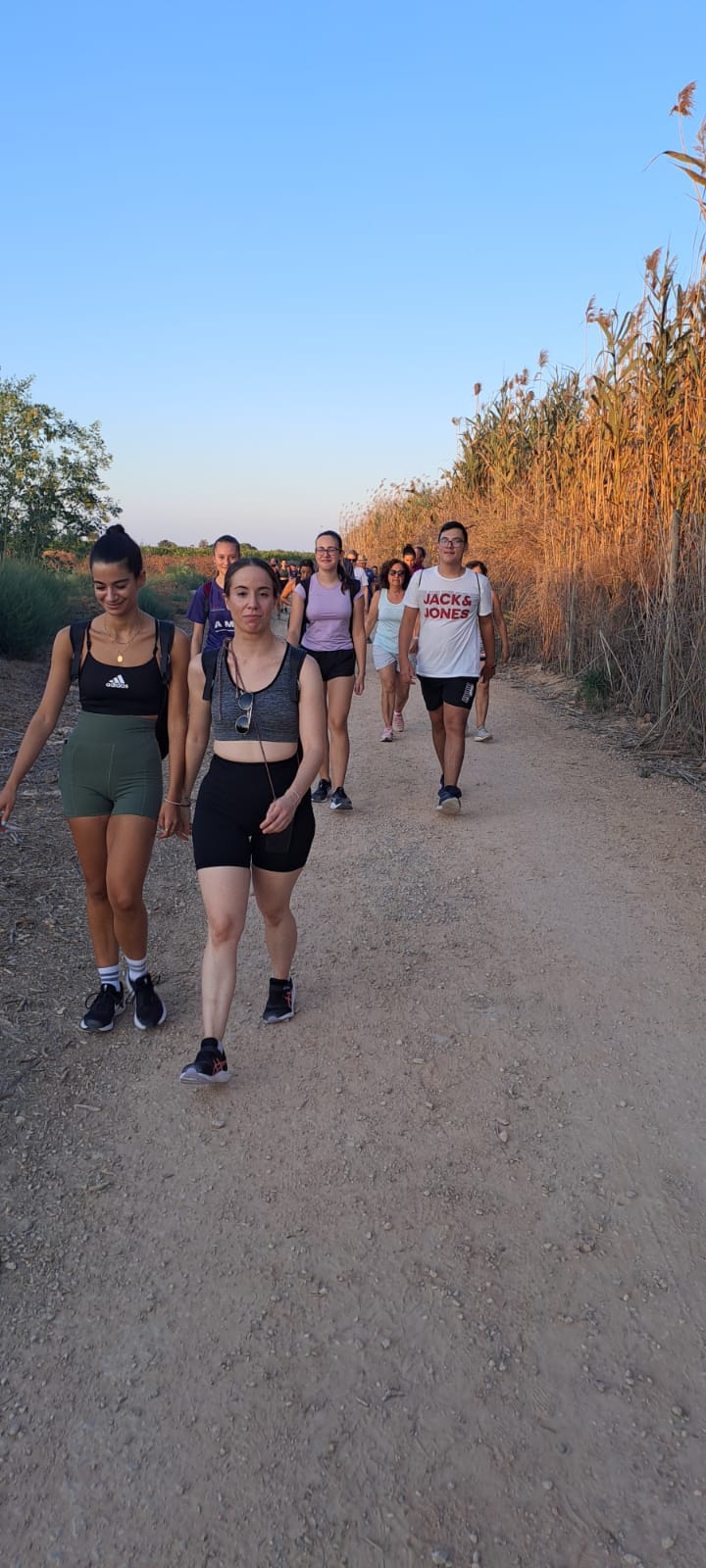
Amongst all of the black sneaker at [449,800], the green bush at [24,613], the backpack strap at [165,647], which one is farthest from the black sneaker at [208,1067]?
the green bush at [24,613]

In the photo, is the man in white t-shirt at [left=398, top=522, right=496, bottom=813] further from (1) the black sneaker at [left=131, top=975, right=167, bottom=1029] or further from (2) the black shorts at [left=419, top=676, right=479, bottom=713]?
(1) the black sneaker at [left=131, top=975, right=167, bottom=1029]

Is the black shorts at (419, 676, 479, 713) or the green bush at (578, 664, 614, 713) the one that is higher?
the black shorts at (419, 676, 479, 713)

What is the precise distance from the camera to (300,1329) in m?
2.43

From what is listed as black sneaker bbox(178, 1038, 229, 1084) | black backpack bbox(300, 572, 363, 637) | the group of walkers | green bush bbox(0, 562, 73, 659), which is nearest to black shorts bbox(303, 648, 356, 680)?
black backpack bbox(300, 572, 363, 637)

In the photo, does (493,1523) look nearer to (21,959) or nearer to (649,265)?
(21,959)

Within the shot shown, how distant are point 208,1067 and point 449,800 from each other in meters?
3.91

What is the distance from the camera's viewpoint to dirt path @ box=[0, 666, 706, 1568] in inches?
78.2

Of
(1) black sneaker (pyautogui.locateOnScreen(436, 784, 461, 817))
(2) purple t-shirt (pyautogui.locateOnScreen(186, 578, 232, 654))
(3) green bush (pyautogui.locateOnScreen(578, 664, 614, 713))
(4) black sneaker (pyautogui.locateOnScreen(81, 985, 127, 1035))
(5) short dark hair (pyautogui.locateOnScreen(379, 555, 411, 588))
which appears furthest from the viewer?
(3) green bush (pyautogui.locateOnScreen(578, 664, 614, 713))

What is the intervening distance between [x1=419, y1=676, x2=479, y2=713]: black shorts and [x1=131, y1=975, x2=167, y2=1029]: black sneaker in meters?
3.61

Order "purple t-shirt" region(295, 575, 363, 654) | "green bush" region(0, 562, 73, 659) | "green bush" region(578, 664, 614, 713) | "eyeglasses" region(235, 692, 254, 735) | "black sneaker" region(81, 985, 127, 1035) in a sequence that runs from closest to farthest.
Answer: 1. "eyeglasses" region(235, 692, 254, 735)
2. "black sneaker" region(81, 985, 127, 1035)
3. "purple t-shirt" region(295, 575, 363, 654)
4. "green bush" region(578, 664, 614, 713)
5. "green bush" region(0, 562, 73, 659)

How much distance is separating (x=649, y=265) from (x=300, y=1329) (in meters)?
10.5

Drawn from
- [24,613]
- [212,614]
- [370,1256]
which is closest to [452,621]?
[212,614]

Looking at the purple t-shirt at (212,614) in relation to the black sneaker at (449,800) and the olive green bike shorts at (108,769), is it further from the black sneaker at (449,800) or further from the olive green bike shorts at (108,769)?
the olive green bike shorts at (108,769)

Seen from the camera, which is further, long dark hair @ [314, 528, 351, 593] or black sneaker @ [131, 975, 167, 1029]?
long dark hair @ [314, 528, 351, 593]
